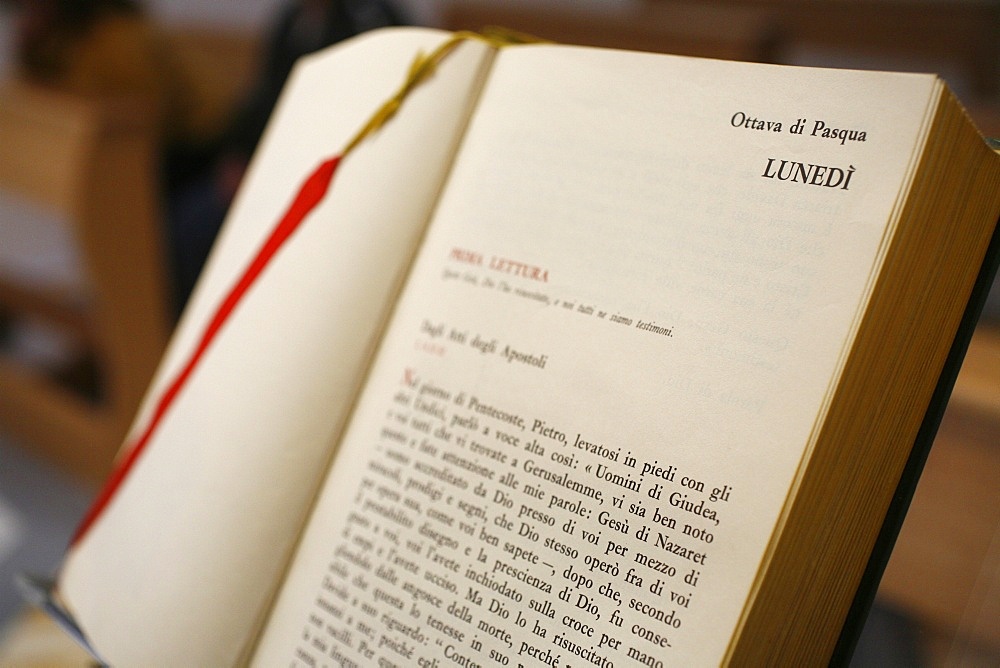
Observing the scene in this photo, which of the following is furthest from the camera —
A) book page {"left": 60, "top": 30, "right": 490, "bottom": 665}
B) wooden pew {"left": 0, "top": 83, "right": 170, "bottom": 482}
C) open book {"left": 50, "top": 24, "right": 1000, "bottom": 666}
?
wooden pew {"left": 0, "top": 83, "right": 170, "bottom": 482}

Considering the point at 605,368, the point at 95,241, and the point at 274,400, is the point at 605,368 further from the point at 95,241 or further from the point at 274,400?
the point at 95,241

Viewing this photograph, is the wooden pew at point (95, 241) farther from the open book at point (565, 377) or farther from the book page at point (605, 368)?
the book page at point (605, 368)

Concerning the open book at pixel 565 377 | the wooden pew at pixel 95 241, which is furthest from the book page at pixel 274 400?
the wooden pew at pixel 95 241

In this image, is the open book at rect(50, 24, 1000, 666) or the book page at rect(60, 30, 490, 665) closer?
the open book at rect(50, 24, 1000, 666)

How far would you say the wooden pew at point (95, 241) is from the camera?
1.08 meters

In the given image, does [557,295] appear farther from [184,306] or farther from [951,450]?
[184,306]

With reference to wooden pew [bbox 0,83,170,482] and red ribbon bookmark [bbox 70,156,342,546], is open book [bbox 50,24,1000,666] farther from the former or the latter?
wooden pew [bbox 0,83,170,482]

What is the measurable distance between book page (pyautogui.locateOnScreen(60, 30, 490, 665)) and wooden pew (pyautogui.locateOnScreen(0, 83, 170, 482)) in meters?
0.77

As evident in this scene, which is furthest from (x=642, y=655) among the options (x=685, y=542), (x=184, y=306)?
(x=184, y=306)

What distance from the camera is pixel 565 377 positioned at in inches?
13.1

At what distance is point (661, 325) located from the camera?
31 centimetres

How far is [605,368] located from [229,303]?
10.8 inches

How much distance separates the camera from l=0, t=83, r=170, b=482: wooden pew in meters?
1.08

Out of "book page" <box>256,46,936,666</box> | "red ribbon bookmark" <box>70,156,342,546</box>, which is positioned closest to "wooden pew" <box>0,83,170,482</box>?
"red ribbon bookmark" <box>70,156,342,546</box>
